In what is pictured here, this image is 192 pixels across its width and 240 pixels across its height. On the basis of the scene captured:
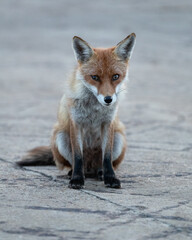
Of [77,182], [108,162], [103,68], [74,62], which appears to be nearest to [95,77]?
[103,68]

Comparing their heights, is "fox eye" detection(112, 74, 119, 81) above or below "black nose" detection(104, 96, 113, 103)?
above

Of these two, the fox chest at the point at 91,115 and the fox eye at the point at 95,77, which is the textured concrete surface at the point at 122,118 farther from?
the fox eye at the point at 95,77

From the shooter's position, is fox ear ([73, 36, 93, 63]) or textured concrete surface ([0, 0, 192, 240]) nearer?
textured concrete surface ([0, 0, 192, 240])

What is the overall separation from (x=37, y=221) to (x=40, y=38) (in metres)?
14.5

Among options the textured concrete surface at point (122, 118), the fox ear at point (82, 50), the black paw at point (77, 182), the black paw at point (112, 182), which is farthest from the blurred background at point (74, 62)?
the black paw at point (112, 182)

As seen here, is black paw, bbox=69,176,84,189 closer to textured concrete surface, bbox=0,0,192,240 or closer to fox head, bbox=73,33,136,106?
textured concrete surface, bbox=0,0,192,240

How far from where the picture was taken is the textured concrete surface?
Answer: 164 inches

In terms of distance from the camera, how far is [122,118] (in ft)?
31.3

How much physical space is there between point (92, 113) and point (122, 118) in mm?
4002

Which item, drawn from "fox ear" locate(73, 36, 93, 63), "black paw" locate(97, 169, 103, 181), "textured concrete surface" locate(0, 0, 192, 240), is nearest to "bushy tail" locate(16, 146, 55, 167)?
"textured concrete surface" locate(0, 0, 192, 240)

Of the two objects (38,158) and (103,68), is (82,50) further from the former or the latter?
(38,158)

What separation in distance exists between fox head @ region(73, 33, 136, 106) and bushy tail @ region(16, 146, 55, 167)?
1.29 m

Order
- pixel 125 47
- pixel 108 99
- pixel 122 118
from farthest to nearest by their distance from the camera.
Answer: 1. pixel 122 118
2. pixel 125 47
3. pixel 108 99

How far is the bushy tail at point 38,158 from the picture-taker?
6.26 metres
